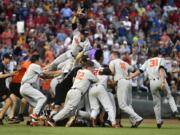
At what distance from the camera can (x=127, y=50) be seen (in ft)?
107

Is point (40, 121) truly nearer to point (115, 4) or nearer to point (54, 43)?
point (54, 43)

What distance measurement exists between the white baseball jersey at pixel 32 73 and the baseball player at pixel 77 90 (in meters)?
1.26

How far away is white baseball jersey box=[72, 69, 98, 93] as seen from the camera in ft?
68.3

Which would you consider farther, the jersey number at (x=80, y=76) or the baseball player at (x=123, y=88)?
the baseball player at (x=123, y=88)

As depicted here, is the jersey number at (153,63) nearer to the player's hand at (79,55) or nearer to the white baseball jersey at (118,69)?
the white baseball jersey at (118,69)

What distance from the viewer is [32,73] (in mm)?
21609

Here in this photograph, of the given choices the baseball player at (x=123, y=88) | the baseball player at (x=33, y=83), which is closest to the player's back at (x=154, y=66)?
the baseball player at (x=123, y=88)

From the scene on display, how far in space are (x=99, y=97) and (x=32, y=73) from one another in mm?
2126

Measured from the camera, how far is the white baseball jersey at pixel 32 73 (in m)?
21.5

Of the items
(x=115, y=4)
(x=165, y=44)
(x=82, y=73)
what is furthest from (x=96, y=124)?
(x=115, y=4)

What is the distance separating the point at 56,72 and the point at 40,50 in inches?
384

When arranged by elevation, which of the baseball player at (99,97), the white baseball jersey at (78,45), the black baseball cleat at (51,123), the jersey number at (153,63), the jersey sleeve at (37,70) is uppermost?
the white baseball jersey at (78,45)

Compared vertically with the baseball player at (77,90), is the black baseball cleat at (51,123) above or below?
below

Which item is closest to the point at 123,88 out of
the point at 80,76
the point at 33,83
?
the point at 80,76
